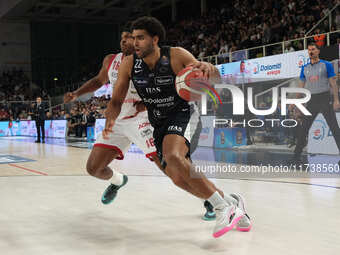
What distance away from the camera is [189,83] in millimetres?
3158

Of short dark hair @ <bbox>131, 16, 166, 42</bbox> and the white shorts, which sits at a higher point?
short dark hair @ <bbox>131, 16, 166, 42</bbox>

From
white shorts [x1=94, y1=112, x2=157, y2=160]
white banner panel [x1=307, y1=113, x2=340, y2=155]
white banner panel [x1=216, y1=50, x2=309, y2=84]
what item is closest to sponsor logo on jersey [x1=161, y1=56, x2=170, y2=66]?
white shorts [x1=94, y1=112, x2=157, y2=160]

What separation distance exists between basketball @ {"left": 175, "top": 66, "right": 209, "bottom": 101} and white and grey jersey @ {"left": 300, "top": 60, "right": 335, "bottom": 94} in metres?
3.75

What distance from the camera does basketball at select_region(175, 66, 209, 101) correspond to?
3111 mm

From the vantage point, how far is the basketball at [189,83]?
122 inches

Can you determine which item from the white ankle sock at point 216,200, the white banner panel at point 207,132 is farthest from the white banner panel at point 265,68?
the white ankle sock at point 216,200

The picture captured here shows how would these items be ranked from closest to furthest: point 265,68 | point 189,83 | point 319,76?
point 189,83, point 319,76, point 265,68

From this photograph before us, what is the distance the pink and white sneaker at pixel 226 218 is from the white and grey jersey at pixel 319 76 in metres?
4.06

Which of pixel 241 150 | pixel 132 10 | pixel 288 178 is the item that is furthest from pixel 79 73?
pixel 288 178

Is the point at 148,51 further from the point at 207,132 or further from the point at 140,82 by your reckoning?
the point at 207,132

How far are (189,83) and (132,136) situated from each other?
3.41 feet

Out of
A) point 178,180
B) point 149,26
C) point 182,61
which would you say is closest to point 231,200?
point 178,180

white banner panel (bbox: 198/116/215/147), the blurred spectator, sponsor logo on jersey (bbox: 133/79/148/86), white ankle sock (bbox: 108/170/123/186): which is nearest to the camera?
sponsor logo on jersey (bbox: 133/79/148/86)

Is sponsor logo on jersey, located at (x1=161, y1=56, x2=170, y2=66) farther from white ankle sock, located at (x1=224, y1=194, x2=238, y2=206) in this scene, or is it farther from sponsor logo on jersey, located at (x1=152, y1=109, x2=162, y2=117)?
white ankle sock, located at (x1=224, y1=194, x2=238, y2=206)
